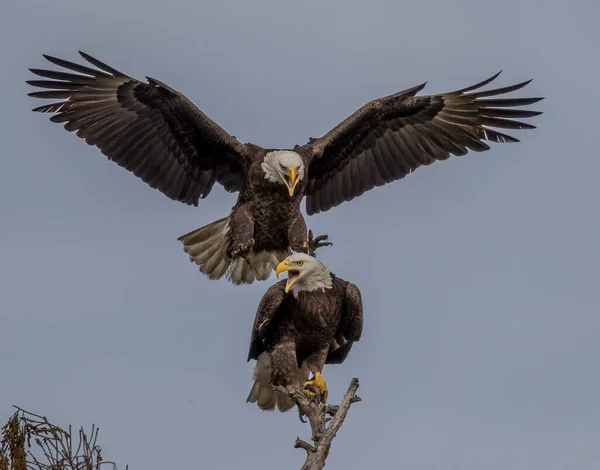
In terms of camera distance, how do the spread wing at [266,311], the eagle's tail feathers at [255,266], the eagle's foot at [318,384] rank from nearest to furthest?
1. the eagle's foot at [318,384]
2. the spread wing at [266,311]
3. the eagle's tail feathers at [255,266]

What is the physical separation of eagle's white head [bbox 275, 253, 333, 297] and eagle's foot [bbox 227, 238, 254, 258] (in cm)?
126

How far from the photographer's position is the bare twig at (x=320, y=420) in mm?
7188

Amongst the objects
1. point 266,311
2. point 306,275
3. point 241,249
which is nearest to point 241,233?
point 241,249

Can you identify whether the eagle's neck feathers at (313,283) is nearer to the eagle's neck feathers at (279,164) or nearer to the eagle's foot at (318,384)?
the eagle's foot at (318,384)

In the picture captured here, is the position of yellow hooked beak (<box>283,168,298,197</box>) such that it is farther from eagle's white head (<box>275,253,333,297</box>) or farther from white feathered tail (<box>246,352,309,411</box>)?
white feathered tail (<box>246,352,309,411</box>)

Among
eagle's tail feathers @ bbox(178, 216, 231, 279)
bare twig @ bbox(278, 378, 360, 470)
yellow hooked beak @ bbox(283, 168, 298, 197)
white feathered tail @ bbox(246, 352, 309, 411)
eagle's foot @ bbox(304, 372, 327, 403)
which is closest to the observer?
bare twig @ bbox(278, 378, 360, 470)

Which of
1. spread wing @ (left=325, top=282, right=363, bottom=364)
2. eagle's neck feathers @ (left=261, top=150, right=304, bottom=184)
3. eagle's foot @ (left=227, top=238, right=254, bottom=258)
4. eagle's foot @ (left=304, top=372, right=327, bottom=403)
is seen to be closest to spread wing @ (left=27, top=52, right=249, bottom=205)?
eagle's neck feathers @ (left=261, top=150, right=304, bottom=184)

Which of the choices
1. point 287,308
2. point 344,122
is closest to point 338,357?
point 287,308

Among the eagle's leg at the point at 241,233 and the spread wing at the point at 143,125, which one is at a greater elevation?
the spread wing at the point at 143,125

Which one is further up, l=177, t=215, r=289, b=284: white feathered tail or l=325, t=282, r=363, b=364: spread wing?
l=177, t=215, r=289, b=284: white feathered tail

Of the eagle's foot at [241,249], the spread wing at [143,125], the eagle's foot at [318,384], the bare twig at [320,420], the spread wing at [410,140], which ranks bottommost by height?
the bare twig at [320,420]

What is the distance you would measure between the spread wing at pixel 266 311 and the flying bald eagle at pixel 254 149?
1006mm

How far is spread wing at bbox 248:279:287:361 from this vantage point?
8797 mm

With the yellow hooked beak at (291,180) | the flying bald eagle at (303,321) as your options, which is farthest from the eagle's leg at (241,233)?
the flying bald eagle at (303,321)
